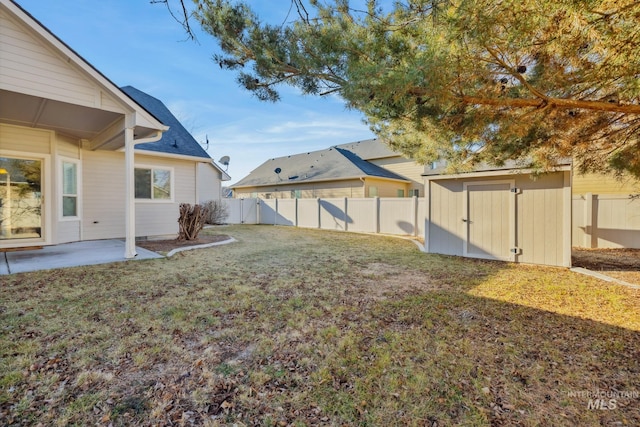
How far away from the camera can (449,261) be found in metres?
7.14

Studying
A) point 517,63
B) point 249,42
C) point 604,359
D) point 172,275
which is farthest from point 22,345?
point 517,63

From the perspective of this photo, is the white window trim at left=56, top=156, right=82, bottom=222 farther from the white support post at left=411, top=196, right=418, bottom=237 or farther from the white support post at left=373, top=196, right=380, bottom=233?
the white support post at left=411, top=196, right=418, bottom=237

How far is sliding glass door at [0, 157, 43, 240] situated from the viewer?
6.86m

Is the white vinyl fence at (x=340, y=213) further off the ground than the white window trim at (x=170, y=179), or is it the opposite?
the white window trim at (x=170, y=179)

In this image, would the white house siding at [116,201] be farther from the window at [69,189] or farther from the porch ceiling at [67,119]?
the porch ceiling at [67,119]

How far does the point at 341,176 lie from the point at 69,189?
12750 mm

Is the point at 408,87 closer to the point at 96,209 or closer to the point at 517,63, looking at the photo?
the point at 517,63

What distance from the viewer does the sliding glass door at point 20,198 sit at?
22.5 feet

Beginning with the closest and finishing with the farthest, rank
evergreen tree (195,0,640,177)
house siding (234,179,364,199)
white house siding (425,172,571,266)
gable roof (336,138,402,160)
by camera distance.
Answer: evergreen tree (195,0,640,177) < white house siding (425,172,571,266) < house siding (234,179,364,199) < gable roof (336,138,402,160)

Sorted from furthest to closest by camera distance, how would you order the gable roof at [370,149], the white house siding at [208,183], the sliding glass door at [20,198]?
1. the gable roof at [370,149]
2. the white house siding at [208,183]
3. the sliding glass door at [20,198]

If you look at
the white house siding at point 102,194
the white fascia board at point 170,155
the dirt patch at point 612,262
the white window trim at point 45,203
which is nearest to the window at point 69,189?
the white house siding at point 102,194

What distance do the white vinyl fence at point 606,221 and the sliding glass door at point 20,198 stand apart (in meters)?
14.8

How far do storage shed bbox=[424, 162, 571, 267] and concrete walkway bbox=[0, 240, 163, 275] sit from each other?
23.7 ft

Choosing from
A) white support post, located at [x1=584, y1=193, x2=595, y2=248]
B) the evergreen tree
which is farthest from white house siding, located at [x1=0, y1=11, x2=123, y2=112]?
white support post, located at [x1=584, y1=193, x2=595, y2=248]
